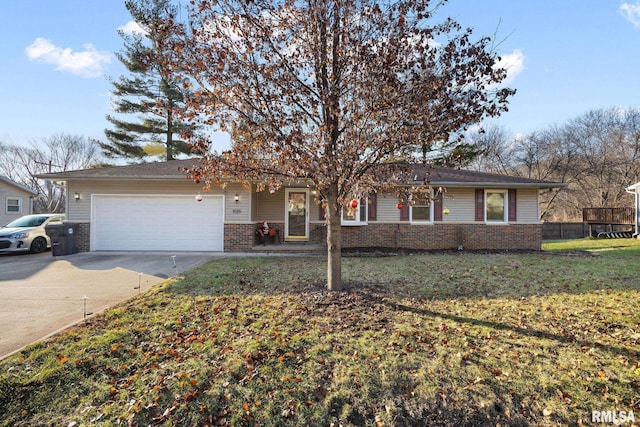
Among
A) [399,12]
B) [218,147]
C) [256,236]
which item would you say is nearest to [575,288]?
[399,12]

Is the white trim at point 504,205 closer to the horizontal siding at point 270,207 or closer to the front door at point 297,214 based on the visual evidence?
the front door at point 297,214

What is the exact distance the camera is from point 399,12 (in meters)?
4.11

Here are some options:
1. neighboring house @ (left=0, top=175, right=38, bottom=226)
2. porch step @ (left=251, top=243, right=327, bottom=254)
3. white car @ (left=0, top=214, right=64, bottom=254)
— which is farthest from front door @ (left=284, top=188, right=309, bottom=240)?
neighboring house @ (left=0, top=175, right=38, bottom=226)

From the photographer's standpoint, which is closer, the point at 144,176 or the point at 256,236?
the point at 144,176

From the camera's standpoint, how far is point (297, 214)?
39.3ft

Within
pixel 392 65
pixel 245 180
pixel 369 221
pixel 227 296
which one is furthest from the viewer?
pixel 369 221

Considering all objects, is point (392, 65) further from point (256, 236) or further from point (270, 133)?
point (256, 236)

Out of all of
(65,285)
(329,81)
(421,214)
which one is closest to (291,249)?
(421,214)

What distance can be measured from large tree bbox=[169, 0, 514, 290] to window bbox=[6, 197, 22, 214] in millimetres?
19469

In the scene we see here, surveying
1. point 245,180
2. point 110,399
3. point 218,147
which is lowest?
point 110,399

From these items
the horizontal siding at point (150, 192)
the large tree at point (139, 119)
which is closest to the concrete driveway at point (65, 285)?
the horizontal siding at point (150, 192)

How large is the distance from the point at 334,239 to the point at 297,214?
698 centimetres

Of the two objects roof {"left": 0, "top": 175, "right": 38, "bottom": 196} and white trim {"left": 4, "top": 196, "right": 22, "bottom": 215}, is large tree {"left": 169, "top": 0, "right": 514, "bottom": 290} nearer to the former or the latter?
roof {"left": 0, "top": 175, "right": 38, "bottom": 196}

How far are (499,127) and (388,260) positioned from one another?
82.2ft
